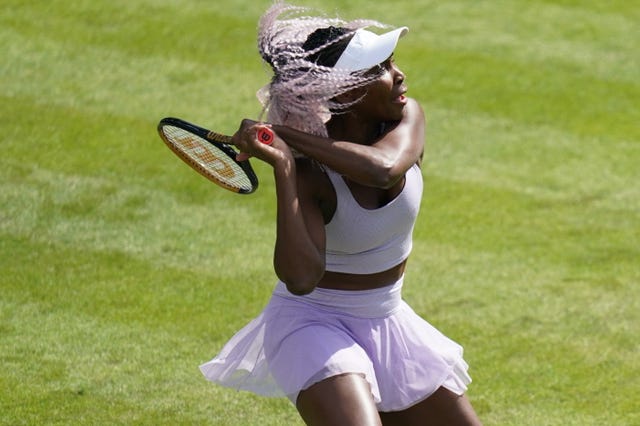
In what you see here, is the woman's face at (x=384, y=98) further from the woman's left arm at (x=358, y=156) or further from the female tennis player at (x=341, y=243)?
the woman's left arm at (x=358, y=156)

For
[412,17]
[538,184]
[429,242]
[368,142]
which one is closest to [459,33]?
[412,17]

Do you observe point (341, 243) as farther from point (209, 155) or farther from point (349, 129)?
point (209, 155)

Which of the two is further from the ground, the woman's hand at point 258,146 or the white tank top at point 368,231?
the woman's hand at point 258,146

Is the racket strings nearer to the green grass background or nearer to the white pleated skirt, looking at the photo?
the white pleated skirt

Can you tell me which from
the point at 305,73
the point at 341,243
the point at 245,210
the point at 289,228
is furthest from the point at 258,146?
the point at 245,210

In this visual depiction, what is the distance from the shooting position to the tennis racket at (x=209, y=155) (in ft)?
16.3

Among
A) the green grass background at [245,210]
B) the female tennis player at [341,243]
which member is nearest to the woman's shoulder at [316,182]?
the female tennis player at [341,243]

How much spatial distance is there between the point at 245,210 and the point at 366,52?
446cm

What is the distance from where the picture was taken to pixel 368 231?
475 cm

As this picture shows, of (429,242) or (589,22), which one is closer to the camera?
(429,242)

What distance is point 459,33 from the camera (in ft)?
39.8

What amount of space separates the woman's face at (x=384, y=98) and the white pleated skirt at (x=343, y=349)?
65 centimetres

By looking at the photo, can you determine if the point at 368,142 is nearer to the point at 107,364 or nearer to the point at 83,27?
the point at 107,364

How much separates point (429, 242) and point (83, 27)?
4.43m
